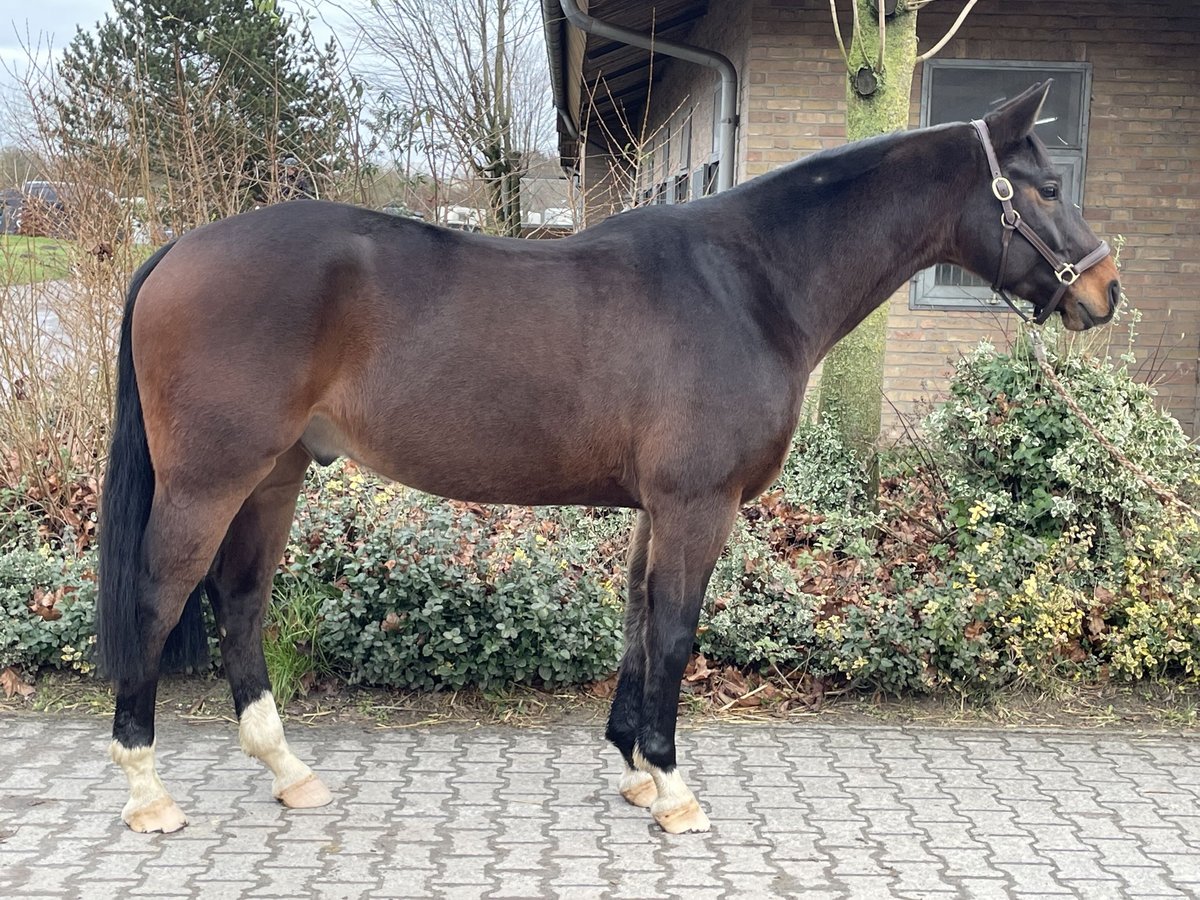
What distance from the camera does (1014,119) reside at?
11.9 ft

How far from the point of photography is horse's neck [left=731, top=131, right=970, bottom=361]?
3.68 m

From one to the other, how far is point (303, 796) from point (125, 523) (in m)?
1.04

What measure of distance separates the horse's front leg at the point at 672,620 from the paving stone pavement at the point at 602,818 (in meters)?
0.12

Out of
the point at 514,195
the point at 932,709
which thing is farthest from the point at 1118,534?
the point at 514,195

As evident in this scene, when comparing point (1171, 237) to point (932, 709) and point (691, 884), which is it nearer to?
point (932, 709)

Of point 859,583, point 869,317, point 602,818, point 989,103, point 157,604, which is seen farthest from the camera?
point 989,103

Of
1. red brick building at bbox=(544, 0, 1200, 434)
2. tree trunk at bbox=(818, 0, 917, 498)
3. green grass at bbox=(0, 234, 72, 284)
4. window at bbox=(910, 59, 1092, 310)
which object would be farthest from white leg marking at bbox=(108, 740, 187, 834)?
window at bbox=(910, 59, 1092, 310)

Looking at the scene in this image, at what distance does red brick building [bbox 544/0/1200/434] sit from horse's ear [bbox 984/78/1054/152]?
15.7 ft

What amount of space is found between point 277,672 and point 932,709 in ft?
8.89

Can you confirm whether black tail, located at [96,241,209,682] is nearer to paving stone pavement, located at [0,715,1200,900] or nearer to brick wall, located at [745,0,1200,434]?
paving stone pavement, located at [0,715,1200,900]

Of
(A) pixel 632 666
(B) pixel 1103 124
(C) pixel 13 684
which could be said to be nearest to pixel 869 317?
(A) pixel 632 666

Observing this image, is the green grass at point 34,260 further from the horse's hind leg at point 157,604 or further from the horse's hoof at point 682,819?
the horse's hoof at point 682,819

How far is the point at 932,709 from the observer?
470 cm

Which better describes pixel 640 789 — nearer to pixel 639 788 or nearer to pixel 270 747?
pixel 639 788
